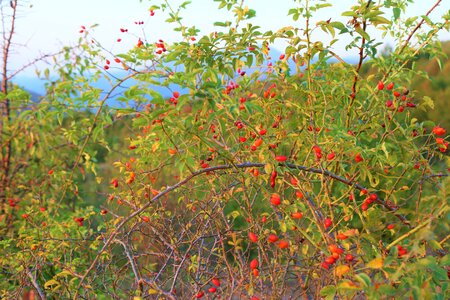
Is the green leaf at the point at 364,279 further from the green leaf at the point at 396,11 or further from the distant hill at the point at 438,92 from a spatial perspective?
the distant hill at the point at 438,92

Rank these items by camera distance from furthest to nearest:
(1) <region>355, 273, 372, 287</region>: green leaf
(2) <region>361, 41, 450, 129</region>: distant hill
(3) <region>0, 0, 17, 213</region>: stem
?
(2) <region>361, 41, 450, 129</region>: distant hill, (3) <region>0, 0, 17, 213</region>: stem, (1) <region>355, 273, 372, 287</region>: green leaf

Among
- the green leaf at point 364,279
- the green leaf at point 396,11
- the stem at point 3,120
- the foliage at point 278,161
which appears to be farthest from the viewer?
the stem at point 3,120

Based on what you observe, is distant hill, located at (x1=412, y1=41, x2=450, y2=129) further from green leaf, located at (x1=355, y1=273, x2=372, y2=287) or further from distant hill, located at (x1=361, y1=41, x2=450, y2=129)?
green leaf, located at (x1=355, y1=273, x2=372, y2=287)

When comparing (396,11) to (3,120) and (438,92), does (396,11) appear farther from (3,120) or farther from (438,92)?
(438,92)

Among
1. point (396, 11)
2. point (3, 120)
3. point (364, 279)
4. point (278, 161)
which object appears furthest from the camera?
point (3, 120)

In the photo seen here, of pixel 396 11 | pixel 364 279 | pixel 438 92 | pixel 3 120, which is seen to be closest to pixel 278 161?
pixel 364 279

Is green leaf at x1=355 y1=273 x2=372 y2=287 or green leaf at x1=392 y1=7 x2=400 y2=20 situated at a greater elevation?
green leaf at x1=392 y1=7 x2=400 y2=20

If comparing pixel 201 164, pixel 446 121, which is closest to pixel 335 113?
pixel 201 164

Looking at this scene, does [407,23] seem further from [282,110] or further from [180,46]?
[180,46]

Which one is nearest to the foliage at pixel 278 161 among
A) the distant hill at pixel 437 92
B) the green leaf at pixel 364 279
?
the green leaf at pixel 364 279

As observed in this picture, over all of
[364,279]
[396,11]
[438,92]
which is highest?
[396,11]

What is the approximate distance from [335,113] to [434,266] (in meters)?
1.44

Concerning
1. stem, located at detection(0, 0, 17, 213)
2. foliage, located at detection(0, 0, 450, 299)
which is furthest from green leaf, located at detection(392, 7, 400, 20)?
stem, located at detection(0, 0, 17, 213)

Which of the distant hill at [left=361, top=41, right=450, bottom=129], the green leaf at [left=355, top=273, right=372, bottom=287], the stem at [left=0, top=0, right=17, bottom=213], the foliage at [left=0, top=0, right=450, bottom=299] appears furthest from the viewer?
the distant hill at [left=361, top=41, right=450, bottom=129]
